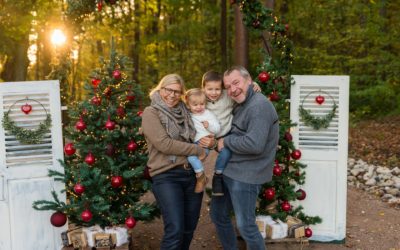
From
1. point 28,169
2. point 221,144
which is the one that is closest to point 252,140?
point 221,144

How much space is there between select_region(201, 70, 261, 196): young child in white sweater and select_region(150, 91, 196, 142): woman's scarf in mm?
252

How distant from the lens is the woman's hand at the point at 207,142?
4.05m

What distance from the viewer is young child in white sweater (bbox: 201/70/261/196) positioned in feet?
13.6

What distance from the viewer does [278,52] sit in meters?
5.36

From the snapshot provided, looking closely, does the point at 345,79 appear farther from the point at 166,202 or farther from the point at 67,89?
the point at 67,89

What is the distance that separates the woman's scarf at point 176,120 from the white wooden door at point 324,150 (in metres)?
1.69

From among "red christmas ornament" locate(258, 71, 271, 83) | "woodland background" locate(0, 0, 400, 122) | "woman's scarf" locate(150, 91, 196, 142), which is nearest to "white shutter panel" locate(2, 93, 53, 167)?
"woman's scarf" locate(150, 91, 196, 142)

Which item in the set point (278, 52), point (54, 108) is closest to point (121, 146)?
point (54, 108)

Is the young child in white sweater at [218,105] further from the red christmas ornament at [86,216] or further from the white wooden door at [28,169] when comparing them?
the white wooden door at [28,169]

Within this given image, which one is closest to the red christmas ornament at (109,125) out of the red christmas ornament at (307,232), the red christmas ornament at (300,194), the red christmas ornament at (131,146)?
the red christmas ornament at (131,146)

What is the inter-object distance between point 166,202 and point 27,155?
1.73 m

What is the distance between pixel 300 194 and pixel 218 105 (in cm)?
174

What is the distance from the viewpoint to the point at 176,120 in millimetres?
4012

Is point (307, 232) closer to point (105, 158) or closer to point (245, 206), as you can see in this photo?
point (245, 206)
